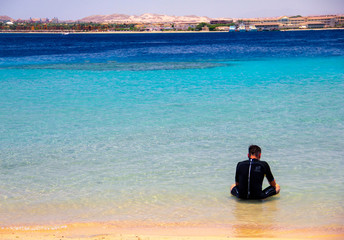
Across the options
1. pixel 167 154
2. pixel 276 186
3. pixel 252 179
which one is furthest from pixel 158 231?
pixel 167 154

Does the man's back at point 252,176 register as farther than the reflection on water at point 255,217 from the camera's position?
Yes

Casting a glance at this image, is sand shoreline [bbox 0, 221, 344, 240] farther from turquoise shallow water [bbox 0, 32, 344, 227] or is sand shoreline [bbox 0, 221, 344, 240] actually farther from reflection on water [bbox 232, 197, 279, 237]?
turquoise shallow water [bbox 0, 32, 344, 227]

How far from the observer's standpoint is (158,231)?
625 cm

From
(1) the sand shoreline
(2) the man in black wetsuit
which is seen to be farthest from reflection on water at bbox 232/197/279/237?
(2) the man in black wetsuit

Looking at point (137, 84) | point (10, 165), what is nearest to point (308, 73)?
point (137, 84)

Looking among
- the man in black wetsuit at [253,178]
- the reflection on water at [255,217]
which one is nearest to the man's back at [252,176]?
the man in black wetsuit at [253,178]

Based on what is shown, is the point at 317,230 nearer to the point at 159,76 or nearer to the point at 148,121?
the point at 148,121

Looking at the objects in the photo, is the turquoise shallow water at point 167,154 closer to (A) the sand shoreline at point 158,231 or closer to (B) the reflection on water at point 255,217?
(B) the reflection on water at point 255,217

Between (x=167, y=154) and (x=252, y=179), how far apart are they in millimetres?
3316

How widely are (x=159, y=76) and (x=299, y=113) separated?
1415cm

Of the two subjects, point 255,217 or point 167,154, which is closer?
point 255,217

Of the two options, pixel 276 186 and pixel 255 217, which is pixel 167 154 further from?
pixel 255 217

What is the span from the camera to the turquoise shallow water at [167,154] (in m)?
7.02

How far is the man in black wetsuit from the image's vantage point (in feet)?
22.9
